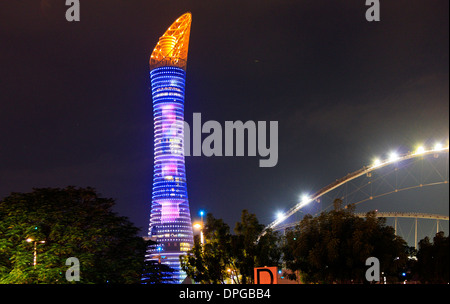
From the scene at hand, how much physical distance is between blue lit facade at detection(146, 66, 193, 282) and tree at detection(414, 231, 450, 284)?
8505cm

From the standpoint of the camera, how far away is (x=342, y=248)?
136 feet

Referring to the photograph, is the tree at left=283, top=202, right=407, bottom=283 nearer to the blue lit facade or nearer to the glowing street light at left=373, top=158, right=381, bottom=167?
the glowing street light at left=373, top=158, right=381, bottom=167

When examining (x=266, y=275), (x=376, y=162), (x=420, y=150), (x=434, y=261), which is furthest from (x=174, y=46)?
(x=266, y=275)

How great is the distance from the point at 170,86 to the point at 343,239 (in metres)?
113

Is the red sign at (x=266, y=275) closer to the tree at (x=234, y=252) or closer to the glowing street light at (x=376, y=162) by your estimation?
the tree at (x=234, y=252)

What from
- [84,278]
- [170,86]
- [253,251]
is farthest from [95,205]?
[170,86]

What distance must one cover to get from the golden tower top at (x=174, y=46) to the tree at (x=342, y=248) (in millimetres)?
120662

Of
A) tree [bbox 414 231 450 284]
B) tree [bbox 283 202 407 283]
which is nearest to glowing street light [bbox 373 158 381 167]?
tree [bbox 414 231 450 284]

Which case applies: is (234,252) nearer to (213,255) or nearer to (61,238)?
(213,255)

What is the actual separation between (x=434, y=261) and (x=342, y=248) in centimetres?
2382

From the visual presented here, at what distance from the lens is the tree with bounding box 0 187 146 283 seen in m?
36.7

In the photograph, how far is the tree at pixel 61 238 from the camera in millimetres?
36719

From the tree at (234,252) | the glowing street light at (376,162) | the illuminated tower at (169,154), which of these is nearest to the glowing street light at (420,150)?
the tree at (234,252)

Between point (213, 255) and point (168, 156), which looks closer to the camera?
point (213, 255)
